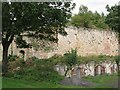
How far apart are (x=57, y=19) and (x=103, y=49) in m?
18.5

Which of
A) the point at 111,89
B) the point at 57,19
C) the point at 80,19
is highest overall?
the point at 80,19

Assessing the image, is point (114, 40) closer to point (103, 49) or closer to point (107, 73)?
point (103, 49)

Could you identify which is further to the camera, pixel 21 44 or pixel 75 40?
pixel 75 40

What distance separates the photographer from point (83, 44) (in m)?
36.0

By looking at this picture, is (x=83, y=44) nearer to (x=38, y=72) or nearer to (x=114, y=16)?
(x=38, y=72)

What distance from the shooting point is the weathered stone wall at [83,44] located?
3182 cm

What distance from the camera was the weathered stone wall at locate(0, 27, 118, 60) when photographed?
104 feet

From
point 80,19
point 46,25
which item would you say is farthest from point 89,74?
point 80,19

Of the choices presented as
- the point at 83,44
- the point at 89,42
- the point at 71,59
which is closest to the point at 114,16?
the point at 71,59

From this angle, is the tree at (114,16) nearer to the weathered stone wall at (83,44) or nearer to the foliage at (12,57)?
the foliage at (12,57)

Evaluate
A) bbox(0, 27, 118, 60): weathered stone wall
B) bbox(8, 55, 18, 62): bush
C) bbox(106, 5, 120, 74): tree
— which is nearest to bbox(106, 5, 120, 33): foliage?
bbox(106, 5, 120, 74): tree

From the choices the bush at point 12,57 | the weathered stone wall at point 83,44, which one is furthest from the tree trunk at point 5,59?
the weathered stone wall at point 83,44

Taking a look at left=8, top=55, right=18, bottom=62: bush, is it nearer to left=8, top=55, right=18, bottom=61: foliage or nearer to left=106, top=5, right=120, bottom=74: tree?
left=8, top=55, right=18, bottom=61: foliage

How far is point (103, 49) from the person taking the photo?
127ft
